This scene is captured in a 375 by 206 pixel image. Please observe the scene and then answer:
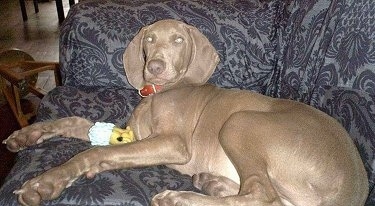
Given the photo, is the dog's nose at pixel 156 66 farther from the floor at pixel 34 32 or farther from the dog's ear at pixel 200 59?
the floor at pixel 34 32

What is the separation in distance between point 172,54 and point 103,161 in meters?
0.79

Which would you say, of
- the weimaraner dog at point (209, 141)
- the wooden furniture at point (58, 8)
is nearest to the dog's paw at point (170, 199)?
the weimaraner dog at point (209, 141)

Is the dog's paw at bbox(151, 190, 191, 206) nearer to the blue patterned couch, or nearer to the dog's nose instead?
the blue patterned couch

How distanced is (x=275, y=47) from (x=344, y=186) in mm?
1263

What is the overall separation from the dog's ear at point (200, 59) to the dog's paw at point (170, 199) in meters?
0.95

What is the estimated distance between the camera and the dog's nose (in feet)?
9.37

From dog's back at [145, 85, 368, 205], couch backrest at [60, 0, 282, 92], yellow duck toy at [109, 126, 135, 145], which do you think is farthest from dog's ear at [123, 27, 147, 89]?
yellow duck toy at [109, 126, 135, 145]

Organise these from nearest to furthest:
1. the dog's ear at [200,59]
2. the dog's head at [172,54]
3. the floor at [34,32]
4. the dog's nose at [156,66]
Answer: the dog's nose at [156,66], the dog's head at [172,54], the dog's ear at [200,59], the floor at [34,32]

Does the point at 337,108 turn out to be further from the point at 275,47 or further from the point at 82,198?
the point at 82,198

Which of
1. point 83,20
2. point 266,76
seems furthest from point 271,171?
point 83,20

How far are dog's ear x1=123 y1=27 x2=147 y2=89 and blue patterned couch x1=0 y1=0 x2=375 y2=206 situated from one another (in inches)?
4.7

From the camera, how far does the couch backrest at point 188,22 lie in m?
3.26

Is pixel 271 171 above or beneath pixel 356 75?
beneath

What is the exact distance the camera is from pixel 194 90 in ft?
9.93
